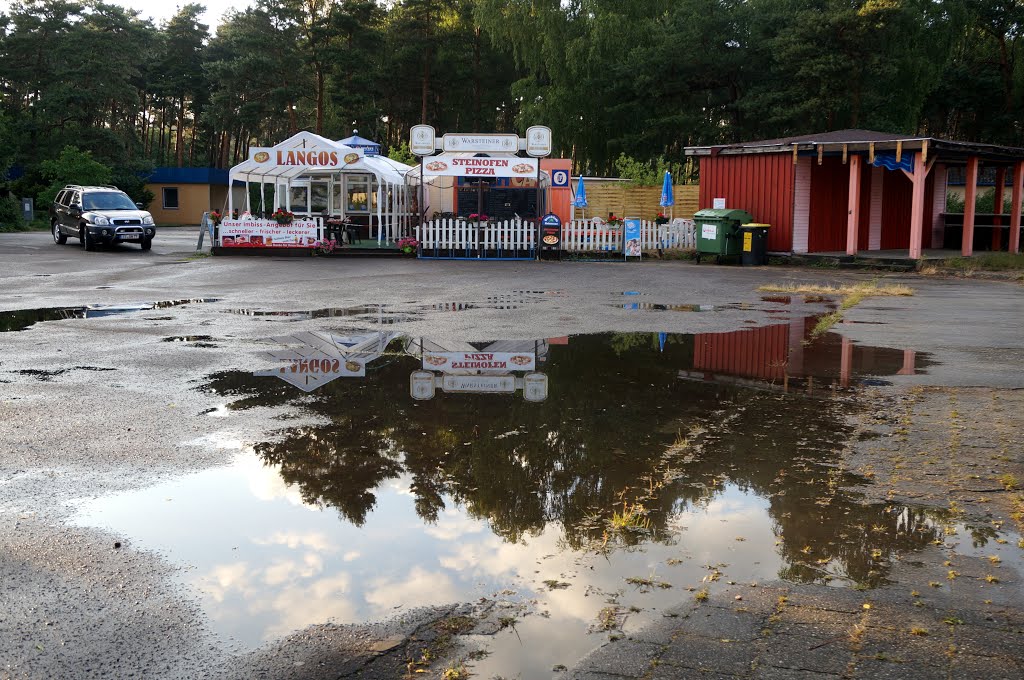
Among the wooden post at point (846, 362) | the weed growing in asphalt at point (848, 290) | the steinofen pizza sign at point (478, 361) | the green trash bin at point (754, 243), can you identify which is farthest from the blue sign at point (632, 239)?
the steinofen pizza sign at point (478, 361)

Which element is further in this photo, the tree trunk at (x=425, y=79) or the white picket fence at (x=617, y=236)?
the tree trunk at (x=425, y=79)

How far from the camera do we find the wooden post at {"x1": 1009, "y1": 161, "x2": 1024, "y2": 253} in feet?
89.1

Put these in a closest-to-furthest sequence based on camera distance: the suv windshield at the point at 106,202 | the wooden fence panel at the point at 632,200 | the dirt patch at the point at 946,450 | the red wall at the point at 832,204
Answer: the dirt patch at the point at 946,450, the red wall at the point at 832,204, the suv windshield at the point at 106,202, the wooden fence panel at the point at 632,200

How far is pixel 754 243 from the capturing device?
2584 cm

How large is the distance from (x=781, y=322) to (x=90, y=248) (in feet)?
76.3

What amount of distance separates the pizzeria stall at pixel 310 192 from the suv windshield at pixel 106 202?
380cm

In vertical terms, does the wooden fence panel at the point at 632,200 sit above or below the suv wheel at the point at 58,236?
above

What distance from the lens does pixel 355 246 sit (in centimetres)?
2938

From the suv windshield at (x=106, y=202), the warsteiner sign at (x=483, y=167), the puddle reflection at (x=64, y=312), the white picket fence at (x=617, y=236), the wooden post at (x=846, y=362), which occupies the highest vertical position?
the warsteiner sign at (x=483, y=167)

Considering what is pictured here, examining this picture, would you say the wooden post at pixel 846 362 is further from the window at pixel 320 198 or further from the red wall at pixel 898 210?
the window at pixel 320 198

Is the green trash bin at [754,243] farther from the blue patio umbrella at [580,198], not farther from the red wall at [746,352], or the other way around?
the red wall at [746,352]

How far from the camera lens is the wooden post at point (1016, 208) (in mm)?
27156

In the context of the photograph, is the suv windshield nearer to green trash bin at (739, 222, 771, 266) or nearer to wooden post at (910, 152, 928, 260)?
green trash bin at (739, 222, 771, 266)

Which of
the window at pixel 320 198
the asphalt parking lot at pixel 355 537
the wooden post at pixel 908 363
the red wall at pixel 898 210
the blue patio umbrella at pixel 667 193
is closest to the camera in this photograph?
the asphalt parking lot at pixel 355 537
